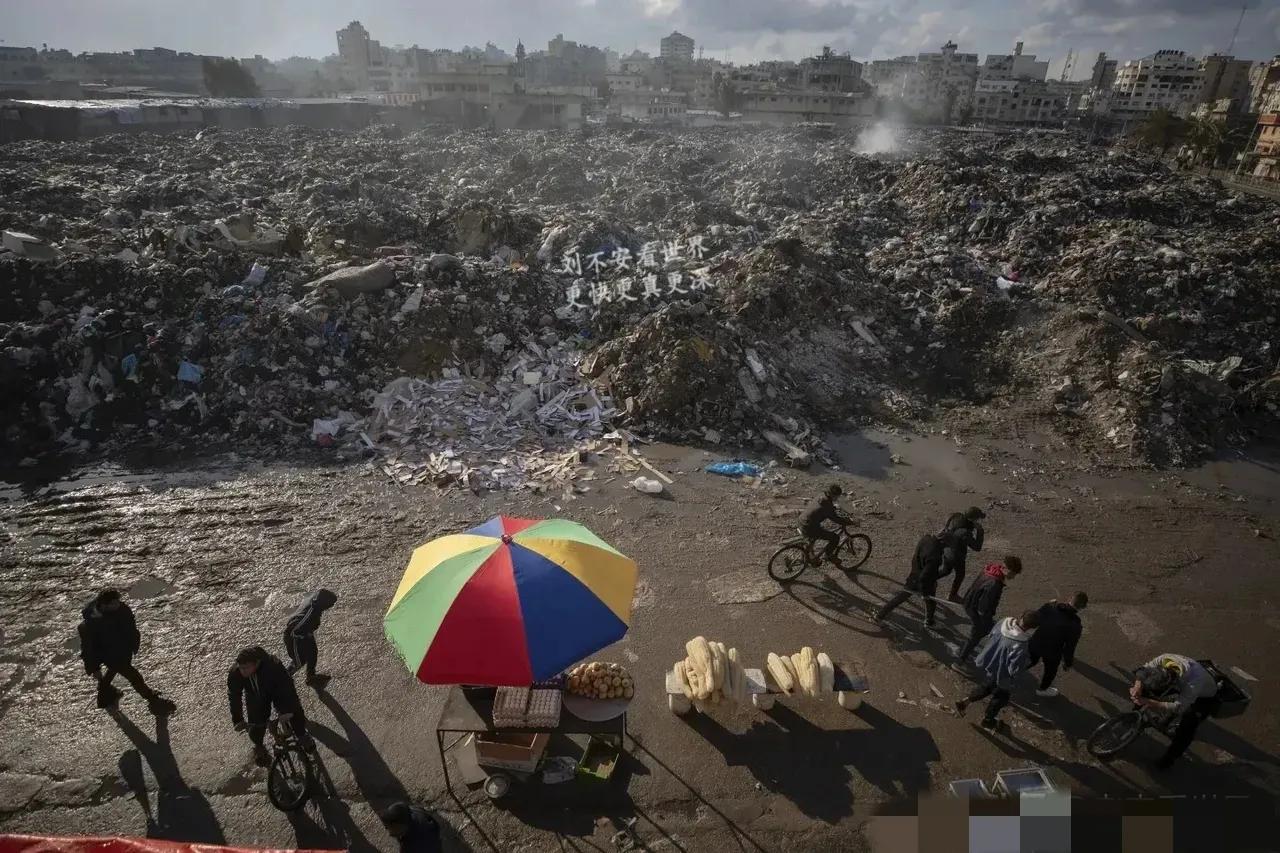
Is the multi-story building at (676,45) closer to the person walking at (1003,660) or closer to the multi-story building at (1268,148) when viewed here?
the multi-story building at (1268,148)

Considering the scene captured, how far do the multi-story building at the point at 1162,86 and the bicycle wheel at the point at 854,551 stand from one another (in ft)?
330

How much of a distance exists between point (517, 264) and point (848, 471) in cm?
921

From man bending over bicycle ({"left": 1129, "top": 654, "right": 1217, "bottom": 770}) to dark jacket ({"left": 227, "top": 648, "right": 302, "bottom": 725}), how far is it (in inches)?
256

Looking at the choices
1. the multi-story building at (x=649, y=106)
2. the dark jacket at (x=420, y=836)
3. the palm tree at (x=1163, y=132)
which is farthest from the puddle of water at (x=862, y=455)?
the multi-story building at (x=649, y=106)

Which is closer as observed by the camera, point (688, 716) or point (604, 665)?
point (604, 665)

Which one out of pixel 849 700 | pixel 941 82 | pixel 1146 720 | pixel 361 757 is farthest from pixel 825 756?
pixel 941 82

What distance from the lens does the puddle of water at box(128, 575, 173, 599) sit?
22.1 ft

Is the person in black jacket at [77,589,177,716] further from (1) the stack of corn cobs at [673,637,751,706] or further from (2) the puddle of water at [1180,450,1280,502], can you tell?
(2) the puddle of water at [1180,450,1280,502]

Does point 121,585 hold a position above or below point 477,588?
below

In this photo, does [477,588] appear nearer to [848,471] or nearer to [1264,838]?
[1264,838]

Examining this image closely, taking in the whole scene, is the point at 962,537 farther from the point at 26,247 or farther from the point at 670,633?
the point at 26,247

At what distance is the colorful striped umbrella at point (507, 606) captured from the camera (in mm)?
3896

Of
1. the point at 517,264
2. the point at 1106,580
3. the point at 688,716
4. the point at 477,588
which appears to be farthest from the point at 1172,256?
the point at 477,588

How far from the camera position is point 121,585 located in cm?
686
